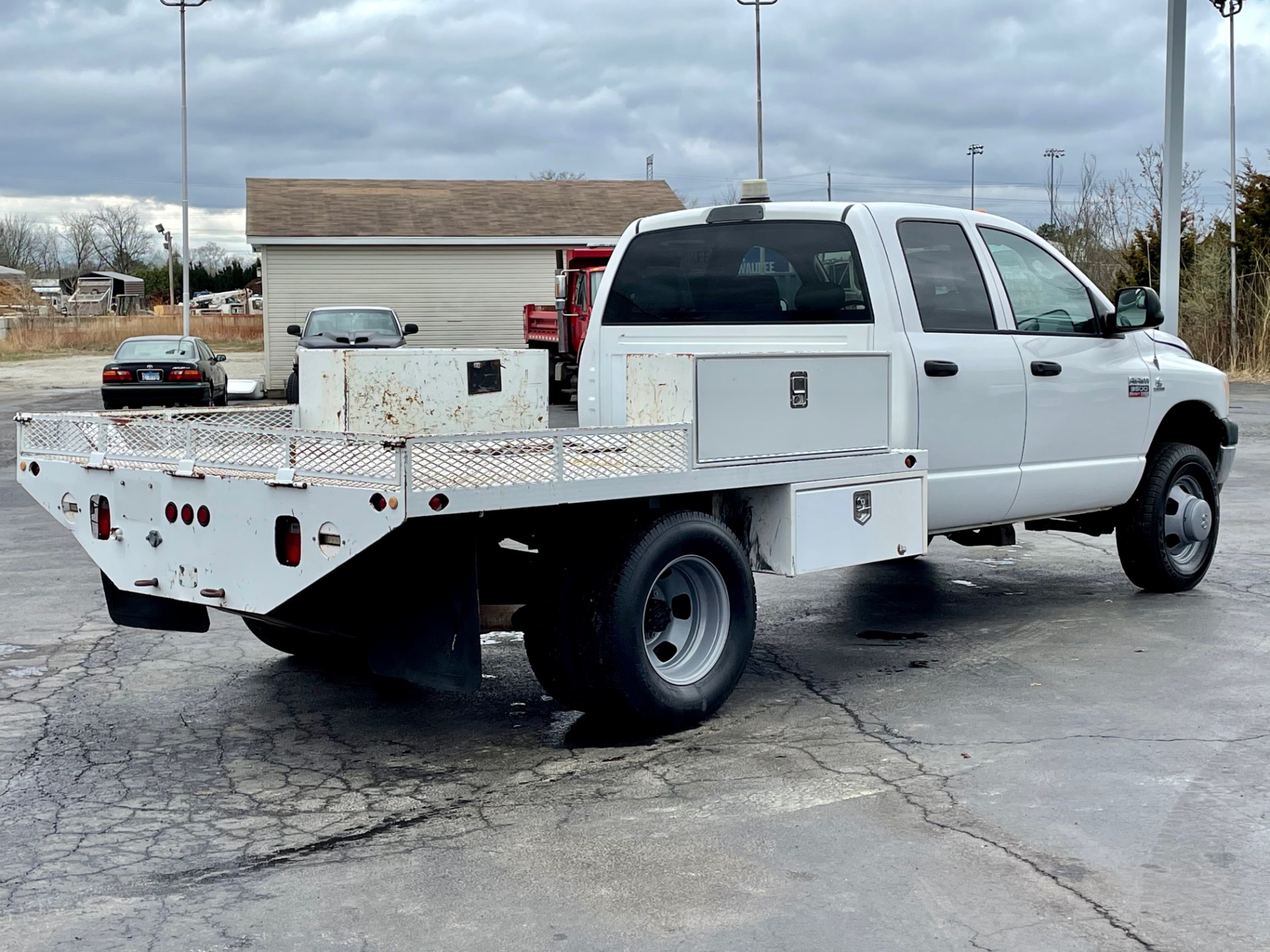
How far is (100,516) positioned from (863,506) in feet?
10.3

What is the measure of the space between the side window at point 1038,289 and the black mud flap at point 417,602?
359 cm

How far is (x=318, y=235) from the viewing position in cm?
3094

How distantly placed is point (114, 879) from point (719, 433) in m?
2.69

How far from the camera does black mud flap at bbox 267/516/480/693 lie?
5.13 meters

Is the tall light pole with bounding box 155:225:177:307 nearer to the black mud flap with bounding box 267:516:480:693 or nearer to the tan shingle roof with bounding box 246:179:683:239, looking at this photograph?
the tan shingle roof with bounding box 246:179:683:239

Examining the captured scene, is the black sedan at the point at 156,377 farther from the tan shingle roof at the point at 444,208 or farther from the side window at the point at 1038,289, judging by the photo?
the side window at the point at 1038,289

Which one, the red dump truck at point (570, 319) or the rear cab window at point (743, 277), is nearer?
the rear cab window at point (743, 277)

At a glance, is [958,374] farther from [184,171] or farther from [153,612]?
[184,171]

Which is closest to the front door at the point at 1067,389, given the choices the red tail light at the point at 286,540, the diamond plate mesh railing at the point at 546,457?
the diamond plate mesh railing at the point at 546,457

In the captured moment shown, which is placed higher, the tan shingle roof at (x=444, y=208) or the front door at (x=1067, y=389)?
the tan shingle roof at (x=444, y=208)

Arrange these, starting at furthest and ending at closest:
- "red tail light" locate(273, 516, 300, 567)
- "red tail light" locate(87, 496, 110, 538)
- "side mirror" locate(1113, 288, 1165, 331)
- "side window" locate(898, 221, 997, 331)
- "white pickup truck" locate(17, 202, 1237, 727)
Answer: "side mirror" locate(1113, 288, 1165, 331)
"side window" locate(898, 221, 997, 331)
"red tail light" locate(87, 496, 110, 538)
"white pickup truck" locate(17, 202, 1237, 727)
"red tail light" locate(273, 516, 300, 567)

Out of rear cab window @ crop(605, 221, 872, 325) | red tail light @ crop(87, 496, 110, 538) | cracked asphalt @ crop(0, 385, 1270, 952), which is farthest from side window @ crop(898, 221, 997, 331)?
red tail light @ crop(87, 496, 110, 538)

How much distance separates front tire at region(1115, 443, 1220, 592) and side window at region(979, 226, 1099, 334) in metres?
1.10

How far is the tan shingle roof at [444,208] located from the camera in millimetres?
31641
